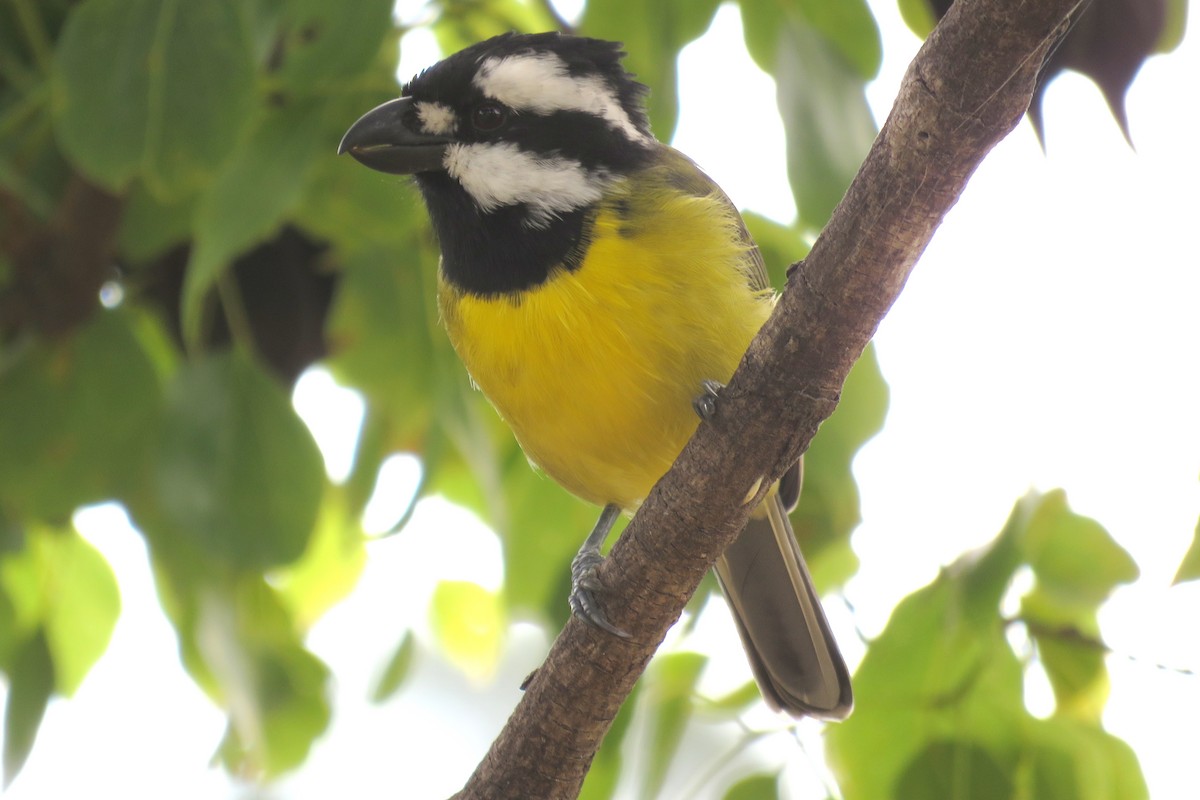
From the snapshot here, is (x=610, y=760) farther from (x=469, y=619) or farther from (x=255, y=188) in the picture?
(x=255, y=188)

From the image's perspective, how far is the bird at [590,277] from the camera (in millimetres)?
2096

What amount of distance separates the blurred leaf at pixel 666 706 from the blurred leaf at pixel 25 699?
106cm

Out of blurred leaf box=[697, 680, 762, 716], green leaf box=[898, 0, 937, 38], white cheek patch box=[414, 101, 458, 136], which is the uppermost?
green leaf box=[898, 0, 937, 38]

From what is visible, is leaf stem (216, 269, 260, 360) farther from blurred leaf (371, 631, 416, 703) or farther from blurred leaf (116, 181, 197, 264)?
blurred leaf (371, 631, 416, 703)

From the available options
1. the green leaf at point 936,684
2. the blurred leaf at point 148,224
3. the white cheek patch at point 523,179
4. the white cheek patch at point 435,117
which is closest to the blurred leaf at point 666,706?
the green leaf at point 936,684

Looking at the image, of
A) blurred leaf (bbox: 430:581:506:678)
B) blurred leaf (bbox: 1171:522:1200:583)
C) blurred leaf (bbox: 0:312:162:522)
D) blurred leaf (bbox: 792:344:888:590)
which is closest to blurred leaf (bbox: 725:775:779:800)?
blurred leaf (bbox: 792:344:888:590)

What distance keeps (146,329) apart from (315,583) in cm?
67

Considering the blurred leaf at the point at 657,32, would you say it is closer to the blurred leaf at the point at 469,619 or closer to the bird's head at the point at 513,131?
the bird's head at the point at 513,131

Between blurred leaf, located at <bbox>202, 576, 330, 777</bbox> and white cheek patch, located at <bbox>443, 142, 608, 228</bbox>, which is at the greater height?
white cheek patch, located at <bbox>443, 142, 608, 228</bbox>

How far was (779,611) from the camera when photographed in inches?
102

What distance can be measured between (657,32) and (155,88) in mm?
768

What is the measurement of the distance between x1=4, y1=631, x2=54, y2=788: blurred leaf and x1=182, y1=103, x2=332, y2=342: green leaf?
0.69m

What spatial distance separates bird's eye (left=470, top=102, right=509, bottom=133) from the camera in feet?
7.70

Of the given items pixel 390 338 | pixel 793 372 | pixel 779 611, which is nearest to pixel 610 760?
pixel 779 611
